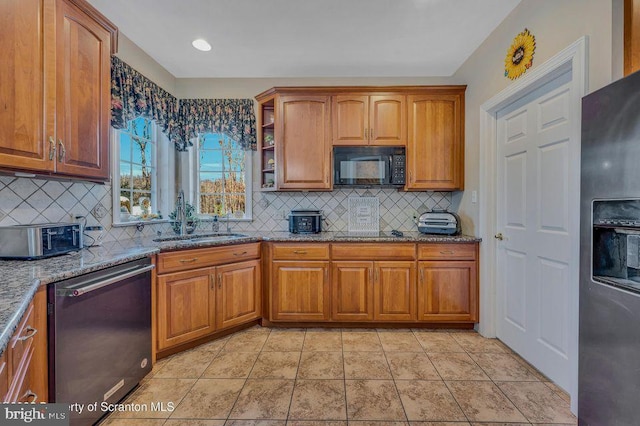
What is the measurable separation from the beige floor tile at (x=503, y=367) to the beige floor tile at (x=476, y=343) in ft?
0.23

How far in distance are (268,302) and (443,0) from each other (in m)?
2.91

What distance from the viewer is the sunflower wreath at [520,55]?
1950 mm

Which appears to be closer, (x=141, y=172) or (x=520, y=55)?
(x=520, y=55)

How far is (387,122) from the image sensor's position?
2.92 meters

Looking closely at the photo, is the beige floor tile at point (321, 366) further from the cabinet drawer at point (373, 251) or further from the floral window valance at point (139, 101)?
the floral window valance at point (139, 101)

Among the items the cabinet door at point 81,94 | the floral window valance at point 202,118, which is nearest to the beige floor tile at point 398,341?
the floral window valance at point 202,118

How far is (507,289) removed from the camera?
7.87ft

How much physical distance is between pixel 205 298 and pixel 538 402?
8.14 ft

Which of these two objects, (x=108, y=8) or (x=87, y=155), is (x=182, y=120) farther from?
(x=87, y=155)

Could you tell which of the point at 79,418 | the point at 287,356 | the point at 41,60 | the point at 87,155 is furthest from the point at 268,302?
the point at 41,60

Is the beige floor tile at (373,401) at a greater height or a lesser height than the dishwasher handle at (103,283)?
lesser

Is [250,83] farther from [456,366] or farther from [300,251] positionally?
[456,366]

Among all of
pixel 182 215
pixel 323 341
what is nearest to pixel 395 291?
pixel 323 341

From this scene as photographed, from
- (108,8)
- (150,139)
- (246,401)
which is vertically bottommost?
(246,401)
